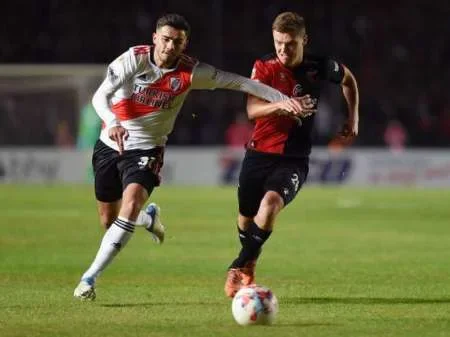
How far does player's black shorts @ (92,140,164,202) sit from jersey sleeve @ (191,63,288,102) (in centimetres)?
65

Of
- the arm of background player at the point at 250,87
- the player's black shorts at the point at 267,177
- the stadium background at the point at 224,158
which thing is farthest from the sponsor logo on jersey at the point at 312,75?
the stadium background at the point at 224,158

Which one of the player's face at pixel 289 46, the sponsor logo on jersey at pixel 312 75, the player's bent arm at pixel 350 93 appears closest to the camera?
the player's face at pixel 289 46

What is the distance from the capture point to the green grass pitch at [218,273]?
7828 millimetres

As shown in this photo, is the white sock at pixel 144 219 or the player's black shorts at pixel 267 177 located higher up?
the player's black shorts at pixel 267 177

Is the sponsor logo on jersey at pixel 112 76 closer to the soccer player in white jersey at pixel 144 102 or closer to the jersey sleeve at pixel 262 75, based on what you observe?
the soccer player in white jersey at pixel 144 102

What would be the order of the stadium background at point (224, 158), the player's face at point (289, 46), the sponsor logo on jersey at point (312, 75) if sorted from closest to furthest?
the player's face at point (289, 46), the sponsor logo on jersey at point (312, 75), the stadium background at point (224, 158)

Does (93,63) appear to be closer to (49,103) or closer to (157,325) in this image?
(49,103)

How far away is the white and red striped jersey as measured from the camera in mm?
9258

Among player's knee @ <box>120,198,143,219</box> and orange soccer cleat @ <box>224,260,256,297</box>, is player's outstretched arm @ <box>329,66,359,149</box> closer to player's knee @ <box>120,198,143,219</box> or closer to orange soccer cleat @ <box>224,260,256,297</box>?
orange soccer cleat @ <box>224,260,256,297</box>

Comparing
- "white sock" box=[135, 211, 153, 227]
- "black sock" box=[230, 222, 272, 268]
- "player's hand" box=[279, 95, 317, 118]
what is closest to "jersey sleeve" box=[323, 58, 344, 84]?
"player's hand" box=[279, 95, 317, 118]

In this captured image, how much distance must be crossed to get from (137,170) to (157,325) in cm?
186

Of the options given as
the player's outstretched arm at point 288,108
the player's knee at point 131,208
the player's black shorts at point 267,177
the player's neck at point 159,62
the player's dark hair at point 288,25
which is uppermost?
the player's dark hair at point 288,25

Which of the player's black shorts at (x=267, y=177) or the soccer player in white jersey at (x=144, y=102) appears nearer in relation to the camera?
the soccer player in white jersey at (x=144, y=102)

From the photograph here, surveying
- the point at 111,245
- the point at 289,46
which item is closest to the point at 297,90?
the point at 289,46
